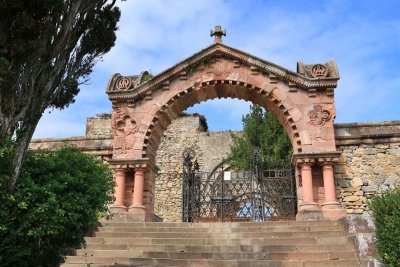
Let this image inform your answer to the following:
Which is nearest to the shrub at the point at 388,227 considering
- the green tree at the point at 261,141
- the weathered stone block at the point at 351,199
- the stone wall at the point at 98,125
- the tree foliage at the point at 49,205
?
the weathered stone block at the point at 351,199

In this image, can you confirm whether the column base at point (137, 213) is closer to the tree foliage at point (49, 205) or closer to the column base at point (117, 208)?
the column base at point (117, 208)

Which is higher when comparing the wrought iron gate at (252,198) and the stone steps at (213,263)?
the wrought iron gate at (252,198)

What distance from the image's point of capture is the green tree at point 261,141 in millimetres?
Result: 20750

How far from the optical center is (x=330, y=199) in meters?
11.3

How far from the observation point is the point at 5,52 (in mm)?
6539

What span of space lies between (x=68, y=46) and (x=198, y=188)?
866cm

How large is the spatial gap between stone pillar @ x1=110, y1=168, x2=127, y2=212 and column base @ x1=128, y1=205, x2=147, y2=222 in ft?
1.00

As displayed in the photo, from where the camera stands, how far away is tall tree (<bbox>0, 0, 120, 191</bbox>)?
651cm

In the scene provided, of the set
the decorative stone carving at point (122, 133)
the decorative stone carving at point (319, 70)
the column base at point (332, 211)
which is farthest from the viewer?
the decorative stone carving at point (122, 133)

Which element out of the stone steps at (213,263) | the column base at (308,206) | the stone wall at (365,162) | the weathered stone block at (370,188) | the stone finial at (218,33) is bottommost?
the stone steps at (213,263)

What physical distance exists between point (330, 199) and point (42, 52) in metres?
8.09

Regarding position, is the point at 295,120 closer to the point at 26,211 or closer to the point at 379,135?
the point at 379,135

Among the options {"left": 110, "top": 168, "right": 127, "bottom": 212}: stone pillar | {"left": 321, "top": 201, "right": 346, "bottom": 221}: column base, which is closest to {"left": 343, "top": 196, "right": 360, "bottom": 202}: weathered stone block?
{"left": 321, "top": 201, "right": 346, "bottom": 221}: column base

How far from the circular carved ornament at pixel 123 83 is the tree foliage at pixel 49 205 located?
16.9 ft
